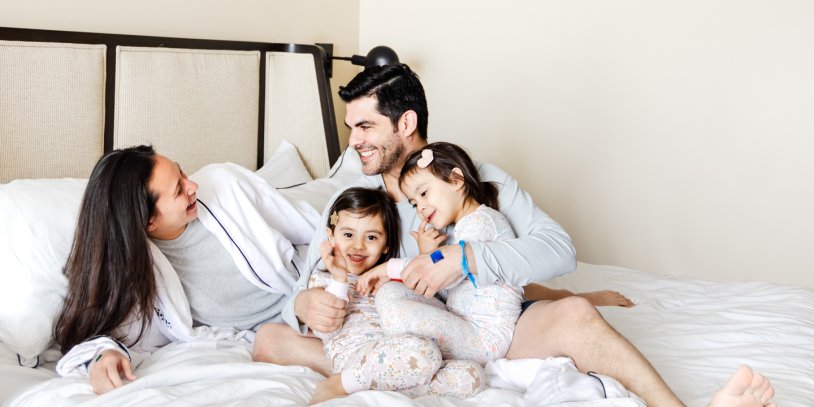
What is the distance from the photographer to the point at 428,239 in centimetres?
192

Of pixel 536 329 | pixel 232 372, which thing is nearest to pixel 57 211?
pixel 232 372

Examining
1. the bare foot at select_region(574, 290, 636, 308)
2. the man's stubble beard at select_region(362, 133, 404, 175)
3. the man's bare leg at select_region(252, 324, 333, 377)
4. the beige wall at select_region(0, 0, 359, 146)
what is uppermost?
the beige wall at select_region(0, 0, 359, 146)

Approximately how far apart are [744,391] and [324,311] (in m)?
0.88

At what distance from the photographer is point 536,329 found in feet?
5.61

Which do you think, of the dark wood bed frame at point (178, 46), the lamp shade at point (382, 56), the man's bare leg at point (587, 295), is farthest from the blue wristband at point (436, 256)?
the lamp shade at point (382, 56)

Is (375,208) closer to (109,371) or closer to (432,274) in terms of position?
(432,274)

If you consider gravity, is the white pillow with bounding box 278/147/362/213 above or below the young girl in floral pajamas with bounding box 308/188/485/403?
above

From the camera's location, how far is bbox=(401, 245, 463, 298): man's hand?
5.76 feet

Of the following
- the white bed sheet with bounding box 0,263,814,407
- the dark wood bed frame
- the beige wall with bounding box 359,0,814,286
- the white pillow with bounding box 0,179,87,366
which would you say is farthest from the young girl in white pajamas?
the beige wall with bounding box 359,0,814,286

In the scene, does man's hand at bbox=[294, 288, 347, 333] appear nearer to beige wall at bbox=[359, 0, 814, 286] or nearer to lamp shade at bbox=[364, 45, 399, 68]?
lamp shade at bbox=[364, 45, 399, 68]

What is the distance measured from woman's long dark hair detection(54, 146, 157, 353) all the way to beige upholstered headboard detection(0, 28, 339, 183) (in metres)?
0.52

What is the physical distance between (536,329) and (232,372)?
650mm

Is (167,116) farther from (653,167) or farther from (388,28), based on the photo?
(653,167)

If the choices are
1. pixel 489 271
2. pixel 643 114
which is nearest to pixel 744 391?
pixel 489 271
